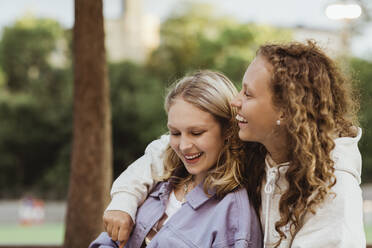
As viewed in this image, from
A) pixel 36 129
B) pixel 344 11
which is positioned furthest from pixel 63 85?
pixel 344 11

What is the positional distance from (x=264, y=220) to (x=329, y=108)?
55cm

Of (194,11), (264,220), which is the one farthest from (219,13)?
(264,220)

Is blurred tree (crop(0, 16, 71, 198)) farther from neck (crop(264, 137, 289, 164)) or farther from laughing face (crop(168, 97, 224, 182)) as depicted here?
neck (crop(264, 137, 289, 164))

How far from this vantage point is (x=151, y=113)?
26.8 meters

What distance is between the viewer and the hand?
7.57 feet

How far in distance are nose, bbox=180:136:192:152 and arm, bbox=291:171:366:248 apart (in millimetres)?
576

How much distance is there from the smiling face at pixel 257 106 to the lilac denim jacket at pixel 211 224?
0.95 ft

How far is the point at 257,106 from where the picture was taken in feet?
6.52

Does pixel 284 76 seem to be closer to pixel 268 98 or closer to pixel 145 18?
pixel 268 98

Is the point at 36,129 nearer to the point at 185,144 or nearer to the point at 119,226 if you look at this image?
the point at 119,226

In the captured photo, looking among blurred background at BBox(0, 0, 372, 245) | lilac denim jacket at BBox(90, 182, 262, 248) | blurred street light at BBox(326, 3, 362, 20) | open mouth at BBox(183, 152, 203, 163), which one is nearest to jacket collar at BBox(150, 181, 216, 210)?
lilac denim jacket at BBox(90, 182, 262, 248)

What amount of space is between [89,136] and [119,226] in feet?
6.71

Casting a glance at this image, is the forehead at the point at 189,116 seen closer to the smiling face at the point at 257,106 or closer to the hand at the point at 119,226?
the smiling face at the point at 257,106

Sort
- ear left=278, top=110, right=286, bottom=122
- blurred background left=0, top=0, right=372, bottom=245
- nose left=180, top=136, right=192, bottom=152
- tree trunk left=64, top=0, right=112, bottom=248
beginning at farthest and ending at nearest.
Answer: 1. blurred background left=0, top=0, right=372, bottom=245
2. tree trunk left=64, top=0, right=112, bottom=248
3. nose left=180, top=136, right=192, bottom=152
4. ear left=278, top=110, right=286, bottom=122
